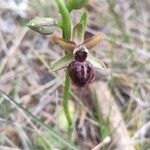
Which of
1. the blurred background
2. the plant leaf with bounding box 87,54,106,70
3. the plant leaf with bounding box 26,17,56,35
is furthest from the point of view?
the blurred background

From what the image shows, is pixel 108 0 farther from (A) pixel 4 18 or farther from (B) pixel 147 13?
(A) pixel 4 18

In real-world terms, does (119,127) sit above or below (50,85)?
below

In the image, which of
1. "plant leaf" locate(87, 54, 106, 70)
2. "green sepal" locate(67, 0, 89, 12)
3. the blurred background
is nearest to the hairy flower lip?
"plant leaf" locate(87, 54, 106, 70)

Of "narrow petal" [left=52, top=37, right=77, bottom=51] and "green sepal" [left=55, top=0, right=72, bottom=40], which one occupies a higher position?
"green sepal" [left=55, top=0, right=72, bottom=40]

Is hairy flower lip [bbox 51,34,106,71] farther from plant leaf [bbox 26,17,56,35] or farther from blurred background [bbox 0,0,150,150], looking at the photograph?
blurred background [bbox 0,0,150,150]

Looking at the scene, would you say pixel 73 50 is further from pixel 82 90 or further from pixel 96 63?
pixel 82 90

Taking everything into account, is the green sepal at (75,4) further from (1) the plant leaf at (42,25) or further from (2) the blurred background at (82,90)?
(2) the blurred background at (82,90)

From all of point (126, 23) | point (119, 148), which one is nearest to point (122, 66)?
point (126, 23)
